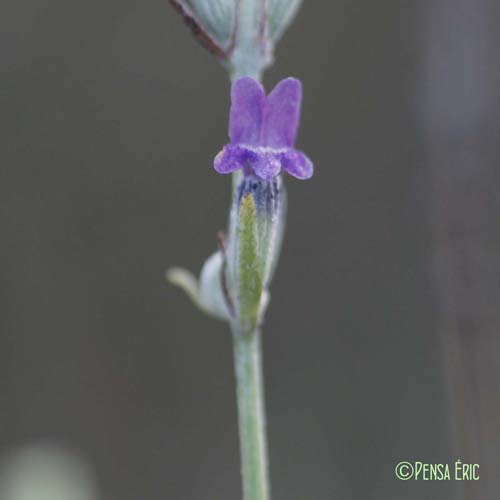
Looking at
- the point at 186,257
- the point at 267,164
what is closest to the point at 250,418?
the point at 267,164

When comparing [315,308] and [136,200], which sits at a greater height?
[136,200]

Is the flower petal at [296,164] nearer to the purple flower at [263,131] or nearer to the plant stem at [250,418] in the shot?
the purple flower at [263,131]

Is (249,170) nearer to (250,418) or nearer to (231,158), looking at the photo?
(231,158)

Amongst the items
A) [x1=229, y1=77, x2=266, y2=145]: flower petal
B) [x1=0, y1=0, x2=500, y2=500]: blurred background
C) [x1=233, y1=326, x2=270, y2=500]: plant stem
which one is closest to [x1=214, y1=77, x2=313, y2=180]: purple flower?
[x1=229, y1=77, x2=266, y2=145]: flower petal

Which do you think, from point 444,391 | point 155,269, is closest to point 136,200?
point 155,269

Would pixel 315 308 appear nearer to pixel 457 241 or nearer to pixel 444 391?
pixel 444 391

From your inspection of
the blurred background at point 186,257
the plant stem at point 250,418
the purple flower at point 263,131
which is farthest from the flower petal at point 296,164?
the blurred background at point 186,257
